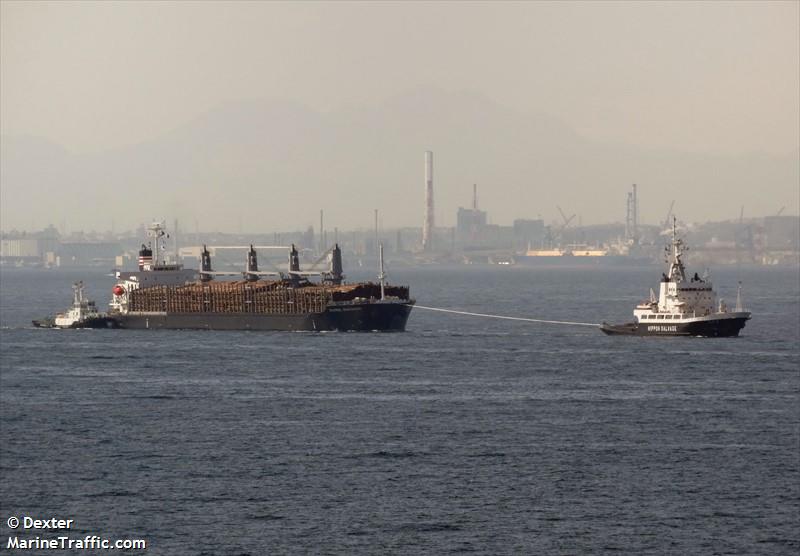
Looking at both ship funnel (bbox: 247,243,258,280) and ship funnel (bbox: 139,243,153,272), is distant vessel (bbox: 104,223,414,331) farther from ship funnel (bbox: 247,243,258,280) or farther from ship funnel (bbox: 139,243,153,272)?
ship funnel (bbox: 247,243,258,280)

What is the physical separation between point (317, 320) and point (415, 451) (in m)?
81.8

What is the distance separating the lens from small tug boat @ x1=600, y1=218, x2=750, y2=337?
448ft

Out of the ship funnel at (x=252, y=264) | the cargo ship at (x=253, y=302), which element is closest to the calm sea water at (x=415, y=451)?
the cargo ship at (x=253, y=302)

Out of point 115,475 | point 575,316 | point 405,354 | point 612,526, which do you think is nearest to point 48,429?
point 115,475

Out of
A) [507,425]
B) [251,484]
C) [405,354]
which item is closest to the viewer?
[251,484]

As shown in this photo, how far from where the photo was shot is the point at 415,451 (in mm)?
76562

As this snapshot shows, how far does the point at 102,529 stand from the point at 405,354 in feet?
237

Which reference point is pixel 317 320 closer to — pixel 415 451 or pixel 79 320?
pixel 79 320

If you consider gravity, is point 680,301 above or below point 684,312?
above

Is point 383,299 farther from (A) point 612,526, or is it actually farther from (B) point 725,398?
(A) point 612,526

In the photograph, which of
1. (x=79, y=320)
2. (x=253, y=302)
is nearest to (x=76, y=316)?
(x=79, y=320)

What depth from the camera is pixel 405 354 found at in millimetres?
131625

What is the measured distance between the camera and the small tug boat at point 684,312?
136500 mm

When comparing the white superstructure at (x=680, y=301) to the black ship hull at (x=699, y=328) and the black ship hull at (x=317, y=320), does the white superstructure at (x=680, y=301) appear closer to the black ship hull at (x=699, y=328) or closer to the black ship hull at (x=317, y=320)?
the black ship hull at (x=699, y=328)
